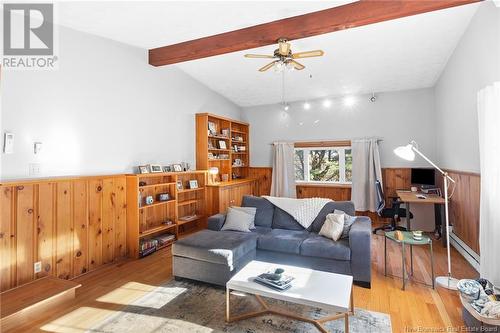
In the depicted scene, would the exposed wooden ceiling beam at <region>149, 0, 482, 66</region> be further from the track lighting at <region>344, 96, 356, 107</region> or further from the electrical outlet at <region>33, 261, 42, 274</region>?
the electrical outlet at <region>33, 261, 42, 274</region>

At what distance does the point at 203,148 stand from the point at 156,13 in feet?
9.07

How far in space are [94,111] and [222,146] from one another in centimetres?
293

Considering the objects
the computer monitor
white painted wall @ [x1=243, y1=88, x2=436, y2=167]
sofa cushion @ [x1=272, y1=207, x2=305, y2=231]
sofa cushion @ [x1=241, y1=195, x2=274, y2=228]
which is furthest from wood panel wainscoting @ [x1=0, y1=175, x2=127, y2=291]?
the computer monitor

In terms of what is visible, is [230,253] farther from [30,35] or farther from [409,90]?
[409,90]

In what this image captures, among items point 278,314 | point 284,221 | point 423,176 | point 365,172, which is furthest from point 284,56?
point 423,176

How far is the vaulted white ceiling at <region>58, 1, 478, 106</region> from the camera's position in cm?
312

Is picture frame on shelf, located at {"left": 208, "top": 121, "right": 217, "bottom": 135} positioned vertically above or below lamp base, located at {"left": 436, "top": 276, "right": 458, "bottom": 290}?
above

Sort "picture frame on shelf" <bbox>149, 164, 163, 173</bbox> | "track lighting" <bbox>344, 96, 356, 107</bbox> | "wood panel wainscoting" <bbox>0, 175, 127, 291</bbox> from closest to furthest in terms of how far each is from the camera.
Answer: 1. "wood panel wainscoting" <bbox>0, 175, 127, 291</bbox>
2. "picture frame on shelf" <bbox>149, 164, 163, 173</bbox>
3. "track lighting" <bbox>344, 96, 356, 107</bbox>

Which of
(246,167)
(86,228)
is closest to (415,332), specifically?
(86,228)

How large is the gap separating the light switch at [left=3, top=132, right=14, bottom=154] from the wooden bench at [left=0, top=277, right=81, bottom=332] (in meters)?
1.38

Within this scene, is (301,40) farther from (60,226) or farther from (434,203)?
(60,226)

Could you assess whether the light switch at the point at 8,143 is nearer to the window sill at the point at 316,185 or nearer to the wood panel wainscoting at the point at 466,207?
the wood panel wainscoting at the point at 466,207

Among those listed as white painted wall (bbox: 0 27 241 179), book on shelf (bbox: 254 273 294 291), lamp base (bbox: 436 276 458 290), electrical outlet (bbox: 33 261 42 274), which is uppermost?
white painted wall (bbox: 0 27 241 179)

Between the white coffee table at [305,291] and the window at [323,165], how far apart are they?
4178 mm
